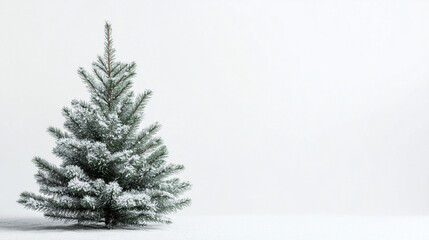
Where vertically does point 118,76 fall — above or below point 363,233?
above

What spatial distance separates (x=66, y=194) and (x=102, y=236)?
121 cm

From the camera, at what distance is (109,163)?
18.8ft

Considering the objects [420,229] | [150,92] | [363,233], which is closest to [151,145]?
[150,92]

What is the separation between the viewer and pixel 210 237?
194 inches

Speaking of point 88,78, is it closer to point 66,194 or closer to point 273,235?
point 66,194

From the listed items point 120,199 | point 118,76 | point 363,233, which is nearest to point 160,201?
point 120,199

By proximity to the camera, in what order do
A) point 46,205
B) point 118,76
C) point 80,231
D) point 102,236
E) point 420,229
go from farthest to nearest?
point 420,229
point 118,76
point 46,205
point 80,231
point 102,236

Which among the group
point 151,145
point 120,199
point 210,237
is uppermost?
point 151,145

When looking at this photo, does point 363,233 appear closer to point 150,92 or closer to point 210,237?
point 210,237

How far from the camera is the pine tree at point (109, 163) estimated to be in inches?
221

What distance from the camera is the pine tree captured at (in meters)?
5.62

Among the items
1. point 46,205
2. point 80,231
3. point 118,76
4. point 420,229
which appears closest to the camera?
point 80,231

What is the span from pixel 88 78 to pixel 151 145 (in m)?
0.99

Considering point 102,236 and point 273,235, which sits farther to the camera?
point 273,235
